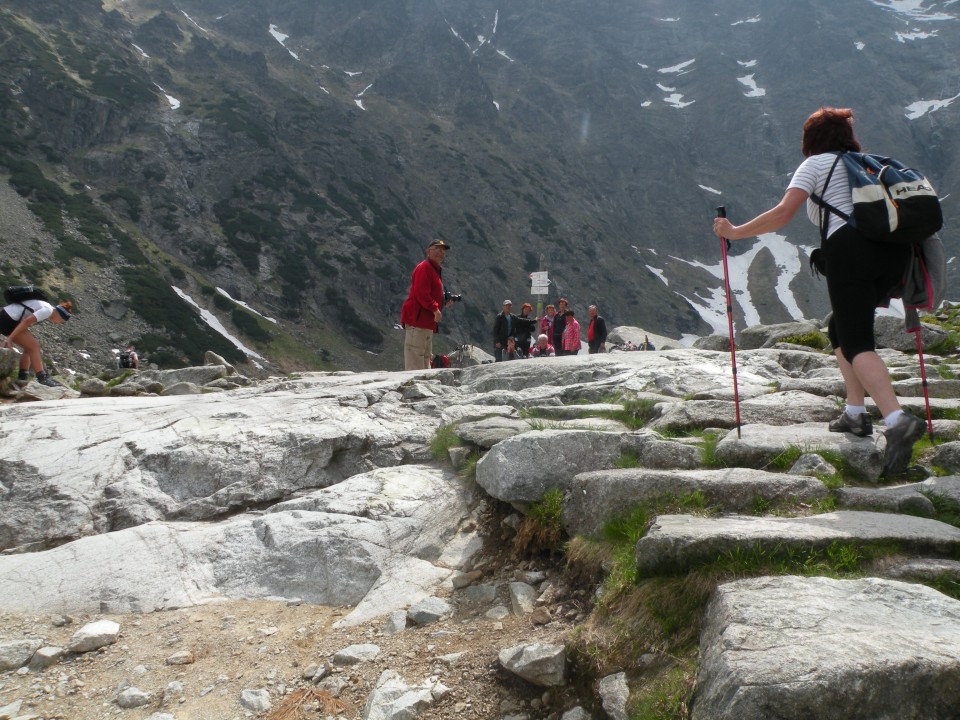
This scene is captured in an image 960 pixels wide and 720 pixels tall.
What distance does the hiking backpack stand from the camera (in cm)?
419

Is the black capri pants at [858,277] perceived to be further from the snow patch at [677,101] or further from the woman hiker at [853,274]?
the snow patch at [677,101]

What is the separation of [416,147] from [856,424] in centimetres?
12146

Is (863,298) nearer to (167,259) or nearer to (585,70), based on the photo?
(167,259)

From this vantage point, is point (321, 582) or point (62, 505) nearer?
point (321, 582)

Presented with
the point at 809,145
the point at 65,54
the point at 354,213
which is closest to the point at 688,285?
the point at 354,213

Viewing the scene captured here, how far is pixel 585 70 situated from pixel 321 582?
189 m

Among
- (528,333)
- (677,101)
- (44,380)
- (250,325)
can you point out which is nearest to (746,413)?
(528,333)

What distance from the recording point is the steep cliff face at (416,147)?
74500 millimetres

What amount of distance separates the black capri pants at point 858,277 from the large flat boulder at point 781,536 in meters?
1.54

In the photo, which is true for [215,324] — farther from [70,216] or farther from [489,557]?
[489,557]

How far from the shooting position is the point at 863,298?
4520mm

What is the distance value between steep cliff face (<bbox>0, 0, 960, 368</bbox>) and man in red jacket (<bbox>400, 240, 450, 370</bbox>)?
165ft

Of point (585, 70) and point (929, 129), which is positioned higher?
point (585, 70)

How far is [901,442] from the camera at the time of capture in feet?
13.9
